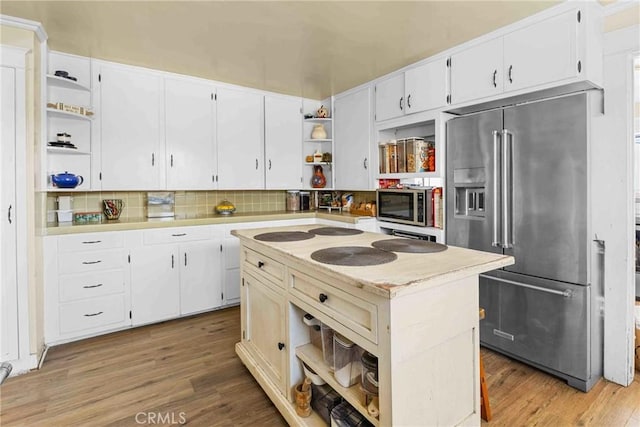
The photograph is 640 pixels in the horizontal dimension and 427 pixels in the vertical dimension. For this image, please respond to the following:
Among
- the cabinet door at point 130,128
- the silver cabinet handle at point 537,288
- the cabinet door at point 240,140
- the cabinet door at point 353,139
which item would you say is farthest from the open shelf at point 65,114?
the silver cabinet handle at point 537,288

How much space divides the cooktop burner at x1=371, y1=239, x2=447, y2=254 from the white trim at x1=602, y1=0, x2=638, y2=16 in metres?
1.75

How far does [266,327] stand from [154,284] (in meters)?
1.59

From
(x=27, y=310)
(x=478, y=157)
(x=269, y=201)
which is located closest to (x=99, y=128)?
(x=27, y=310)

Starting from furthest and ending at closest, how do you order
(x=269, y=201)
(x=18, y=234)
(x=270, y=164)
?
1. (x=269, y=201)
2. (x=270, y=164)
3. (x=18, y=234)

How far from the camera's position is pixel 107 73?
296cm

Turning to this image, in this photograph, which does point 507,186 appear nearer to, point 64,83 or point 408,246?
point 408,246

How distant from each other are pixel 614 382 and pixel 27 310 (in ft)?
12.7

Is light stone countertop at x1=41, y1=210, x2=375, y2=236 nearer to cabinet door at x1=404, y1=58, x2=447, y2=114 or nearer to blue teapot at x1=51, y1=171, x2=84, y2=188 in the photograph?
blue teapot at x1=51, y1=171, x2=84, y2=188

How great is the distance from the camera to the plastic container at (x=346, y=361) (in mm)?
1414

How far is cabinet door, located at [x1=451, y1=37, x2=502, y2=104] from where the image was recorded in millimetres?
2340

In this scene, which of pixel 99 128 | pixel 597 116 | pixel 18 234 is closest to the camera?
pixel 597 116

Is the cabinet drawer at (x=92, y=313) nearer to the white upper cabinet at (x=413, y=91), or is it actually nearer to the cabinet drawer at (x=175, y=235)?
the cabinet drawer at (x=175, y=235)

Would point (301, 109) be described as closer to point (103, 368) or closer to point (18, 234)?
point (18, 234)

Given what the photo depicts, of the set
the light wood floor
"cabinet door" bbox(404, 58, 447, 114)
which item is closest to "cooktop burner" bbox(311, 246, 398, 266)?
the light wood floor
